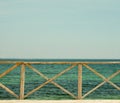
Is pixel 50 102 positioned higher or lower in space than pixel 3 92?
lower

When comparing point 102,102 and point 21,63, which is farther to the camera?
point 21,63

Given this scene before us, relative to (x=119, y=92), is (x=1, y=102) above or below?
below

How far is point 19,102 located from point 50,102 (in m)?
0.91

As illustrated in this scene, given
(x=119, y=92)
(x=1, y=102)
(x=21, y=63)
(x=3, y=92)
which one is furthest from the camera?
(x=119, y=92)

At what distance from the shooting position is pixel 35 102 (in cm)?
841

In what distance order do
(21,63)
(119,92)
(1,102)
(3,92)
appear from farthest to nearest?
(119,92) < (3,92) < (21,63) < (1,102)

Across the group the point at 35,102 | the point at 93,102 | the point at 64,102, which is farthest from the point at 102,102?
the point at 35,102

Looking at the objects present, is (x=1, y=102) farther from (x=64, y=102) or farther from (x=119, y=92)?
(x=119, y=92)

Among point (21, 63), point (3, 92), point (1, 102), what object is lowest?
point (1, 102)

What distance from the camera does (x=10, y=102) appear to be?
8398 mm

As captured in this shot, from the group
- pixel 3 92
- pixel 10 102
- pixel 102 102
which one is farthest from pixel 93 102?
pixel 3 92

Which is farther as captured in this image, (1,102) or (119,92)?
(119,92)

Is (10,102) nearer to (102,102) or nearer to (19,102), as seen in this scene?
(19,102)

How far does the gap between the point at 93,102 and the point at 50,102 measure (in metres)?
1.27
